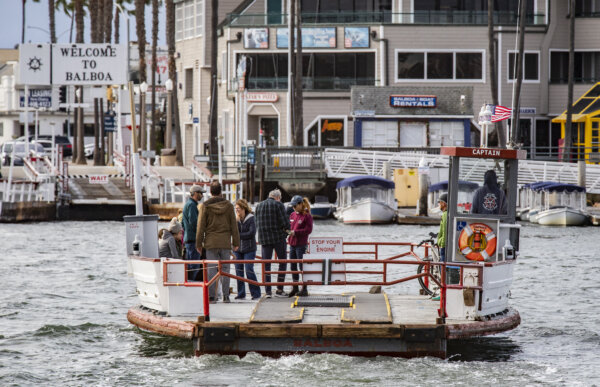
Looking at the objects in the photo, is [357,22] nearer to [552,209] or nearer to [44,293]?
[552,209]

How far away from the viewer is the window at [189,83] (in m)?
Result: 78.6

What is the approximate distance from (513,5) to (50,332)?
49.5 meters

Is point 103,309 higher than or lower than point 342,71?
lower

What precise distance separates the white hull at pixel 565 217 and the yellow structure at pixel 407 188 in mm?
9329

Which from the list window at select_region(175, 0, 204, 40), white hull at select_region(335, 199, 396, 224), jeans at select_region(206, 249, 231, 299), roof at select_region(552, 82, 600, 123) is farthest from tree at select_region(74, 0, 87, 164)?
jeans at select_region(206, 249, 231, 299)

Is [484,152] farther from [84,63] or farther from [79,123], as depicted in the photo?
[79,123]

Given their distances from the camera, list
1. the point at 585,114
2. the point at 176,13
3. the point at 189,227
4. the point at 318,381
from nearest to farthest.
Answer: the point at 318,381, the point at 189,227, the point at 585,114, the point at 176,13

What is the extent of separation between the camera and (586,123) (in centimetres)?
6097

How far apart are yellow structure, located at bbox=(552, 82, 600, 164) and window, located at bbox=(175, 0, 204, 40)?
2575 centimetres

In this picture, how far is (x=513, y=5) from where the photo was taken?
65.2 metres

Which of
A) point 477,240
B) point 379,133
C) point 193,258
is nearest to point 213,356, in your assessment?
point 193,258

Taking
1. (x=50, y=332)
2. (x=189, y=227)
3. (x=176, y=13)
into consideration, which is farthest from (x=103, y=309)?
(x=176, y=13)

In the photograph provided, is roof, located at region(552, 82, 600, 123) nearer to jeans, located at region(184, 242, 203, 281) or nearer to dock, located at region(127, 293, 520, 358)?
jeans, located at region(184, 242, 203, 281)

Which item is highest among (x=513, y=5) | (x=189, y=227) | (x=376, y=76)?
(x=513, y=5)
